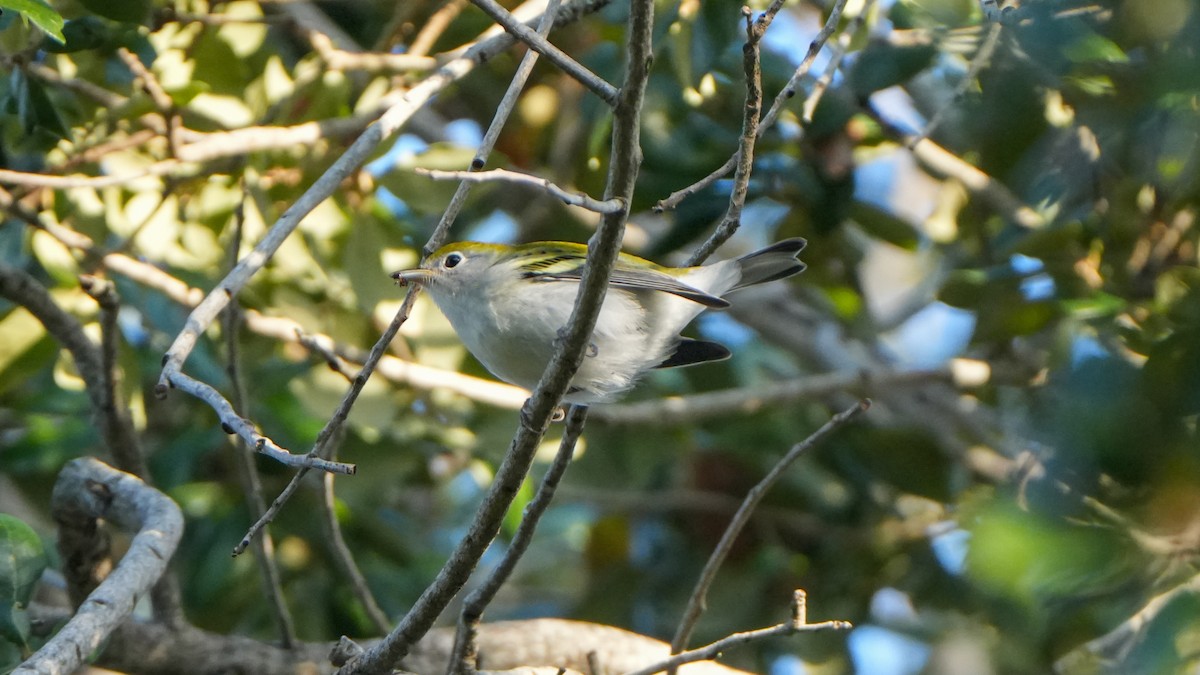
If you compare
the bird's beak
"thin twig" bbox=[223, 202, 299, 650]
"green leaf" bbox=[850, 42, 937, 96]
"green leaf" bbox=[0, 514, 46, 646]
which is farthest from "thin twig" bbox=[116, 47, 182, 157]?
"green leaf" bbox=[850, 42, 937, 96]

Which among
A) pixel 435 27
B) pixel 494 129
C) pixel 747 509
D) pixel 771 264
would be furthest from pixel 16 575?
pixel 435 27

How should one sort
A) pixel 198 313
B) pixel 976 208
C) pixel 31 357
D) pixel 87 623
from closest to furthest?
pixel 198 313 → pixel 87 623 → pixel 31 357 → pixel 976 208

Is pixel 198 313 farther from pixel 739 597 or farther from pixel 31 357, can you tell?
pixel 739 597

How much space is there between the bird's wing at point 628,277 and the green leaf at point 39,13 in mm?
1309

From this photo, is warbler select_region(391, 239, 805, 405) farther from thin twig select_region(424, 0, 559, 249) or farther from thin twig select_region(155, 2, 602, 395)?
thin twig select_region(424, 0, 559, 249)

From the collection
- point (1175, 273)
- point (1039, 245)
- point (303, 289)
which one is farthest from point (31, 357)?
point (1175, 273)

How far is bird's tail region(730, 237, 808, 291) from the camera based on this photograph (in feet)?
11.5

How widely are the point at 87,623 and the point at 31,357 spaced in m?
1.79

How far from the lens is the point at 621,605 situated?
5539mm

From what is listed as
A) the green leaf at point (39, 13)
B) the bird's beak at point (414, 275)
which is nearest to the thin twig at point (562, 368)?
the bird's beak at point (414, 275)

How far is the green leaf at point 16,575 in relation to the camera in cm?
262

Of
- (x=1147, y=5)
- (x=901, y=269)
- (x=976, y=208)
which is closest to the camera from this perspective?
(x=1147, y=5)

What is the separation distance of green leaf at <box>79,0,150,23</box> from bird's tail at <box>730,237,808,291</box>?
1821mm

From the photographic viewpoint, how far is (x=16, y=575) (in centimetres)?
263
